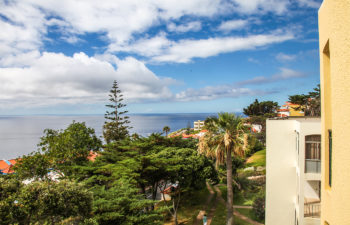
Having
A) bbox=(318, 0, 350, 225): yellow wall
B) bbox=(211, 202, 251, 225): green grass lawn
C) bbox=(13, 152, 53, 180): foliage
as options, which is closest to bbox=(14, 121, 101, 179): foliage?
bbox=(13, 152, 53, 180): foliage

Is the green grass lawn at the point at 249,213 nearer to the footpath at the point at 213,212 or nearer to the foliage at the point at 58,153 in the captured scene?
the footpath at the point at 213,212

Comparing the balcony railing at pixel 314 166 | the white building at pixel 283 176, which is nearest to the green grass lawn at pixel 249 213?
the white building at pixel 283 176

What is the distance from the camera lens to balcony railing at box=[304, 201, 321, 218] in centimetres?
1021

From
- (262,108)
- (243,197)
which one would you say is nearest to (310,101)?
(262,108)

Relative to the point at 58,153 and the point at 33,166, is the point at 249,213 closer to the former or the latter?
the point at 58,153

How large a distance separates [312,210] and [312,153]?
2.78 m

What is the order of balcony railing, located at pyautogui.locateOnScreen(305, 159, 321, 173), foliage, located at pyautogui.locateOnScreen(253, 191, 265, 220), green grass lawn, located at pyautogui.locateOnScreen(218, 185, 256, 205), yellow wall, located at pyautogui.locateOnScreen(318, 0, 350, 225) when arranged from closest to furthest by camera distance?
yellow wall, located at pyautogui.locateOnScreen(318, 0, 350, 225) → balcony railing, located at pyautogui.locateOnScreen(305, 159, 321, 173) → foliage, located at pyautogui.locateOnScreen(253, 191, 265, 220) → green grass lawn, located at pyautogui.locateOnScreen(218, 185, 256, 205)

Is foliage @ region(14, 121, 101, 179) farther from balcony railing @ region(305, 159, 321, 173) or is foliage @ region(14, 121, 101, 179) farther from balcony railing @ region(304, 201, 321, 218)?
balcony railing @ region(305, 159, 321, 173)

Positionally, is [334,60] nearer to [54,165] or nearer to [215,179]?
[215,179]

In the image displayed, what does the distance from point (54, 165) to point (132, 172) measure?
28.3ft

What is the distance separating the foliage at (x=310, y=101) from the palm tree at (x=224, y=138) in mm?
26584

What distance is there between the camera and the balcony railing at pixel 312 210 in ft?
33.5

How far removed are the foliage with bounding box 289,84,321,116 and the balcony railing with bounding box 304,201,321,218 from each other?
28.0 m

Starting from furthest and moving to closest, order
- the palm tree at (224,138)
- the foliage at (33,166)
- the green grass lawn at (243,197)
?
the green grass lawn at (243,197), the foliage at (33,166), the palm tree at (224,138)
